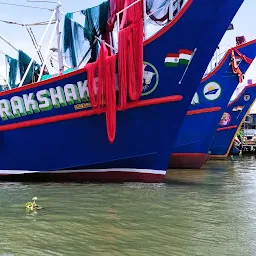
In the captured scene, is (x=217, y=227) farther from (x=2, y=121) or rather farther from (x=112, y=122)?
(x=2, y=121)

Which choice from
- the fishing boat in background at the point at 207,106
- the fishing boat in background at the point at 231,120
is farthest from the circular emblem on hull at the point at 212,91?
the fishing boat in background at the point at 231,120

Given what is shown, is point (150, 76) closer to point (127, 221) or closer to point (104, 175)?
point (104, 175)

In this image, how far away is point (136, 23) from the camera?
9234mm

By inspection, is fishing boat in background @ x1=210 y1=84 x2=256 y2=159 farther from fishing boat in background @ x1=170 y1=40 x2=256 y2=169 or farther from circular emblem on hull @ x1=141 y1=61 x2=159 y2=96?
circular emblem on hull @ x1=141 y1=61 x2=159 y2=96

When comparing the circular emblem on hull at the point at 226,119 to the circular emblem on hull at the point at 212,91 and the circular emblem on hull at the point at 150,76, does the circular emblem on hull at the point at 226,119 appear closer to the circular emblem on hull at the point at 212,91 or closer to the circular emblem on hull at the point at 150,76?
the circular emblem on hull at the point at 212,91

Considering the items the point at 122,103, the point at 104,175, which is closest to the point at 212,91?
the point at 122,103

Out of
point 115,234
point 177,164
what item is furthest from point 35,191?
point 177,164

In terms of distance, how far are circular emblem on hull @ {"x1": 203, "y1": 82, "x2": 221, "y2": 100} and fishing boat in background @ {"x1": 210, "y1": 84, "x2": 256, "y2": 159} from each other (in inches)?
299

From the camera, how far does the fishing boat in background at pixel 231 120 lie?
75.8 ft

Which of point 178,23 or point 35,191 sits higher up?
point 178,23

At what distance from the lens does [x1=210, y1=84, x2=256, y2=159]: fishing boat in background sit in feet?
75.8

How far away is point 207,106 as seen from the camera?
15.5 m

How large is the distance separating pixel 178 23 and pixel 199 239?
18.7 feet

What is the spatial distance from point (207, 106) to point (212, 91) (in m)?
0.69
